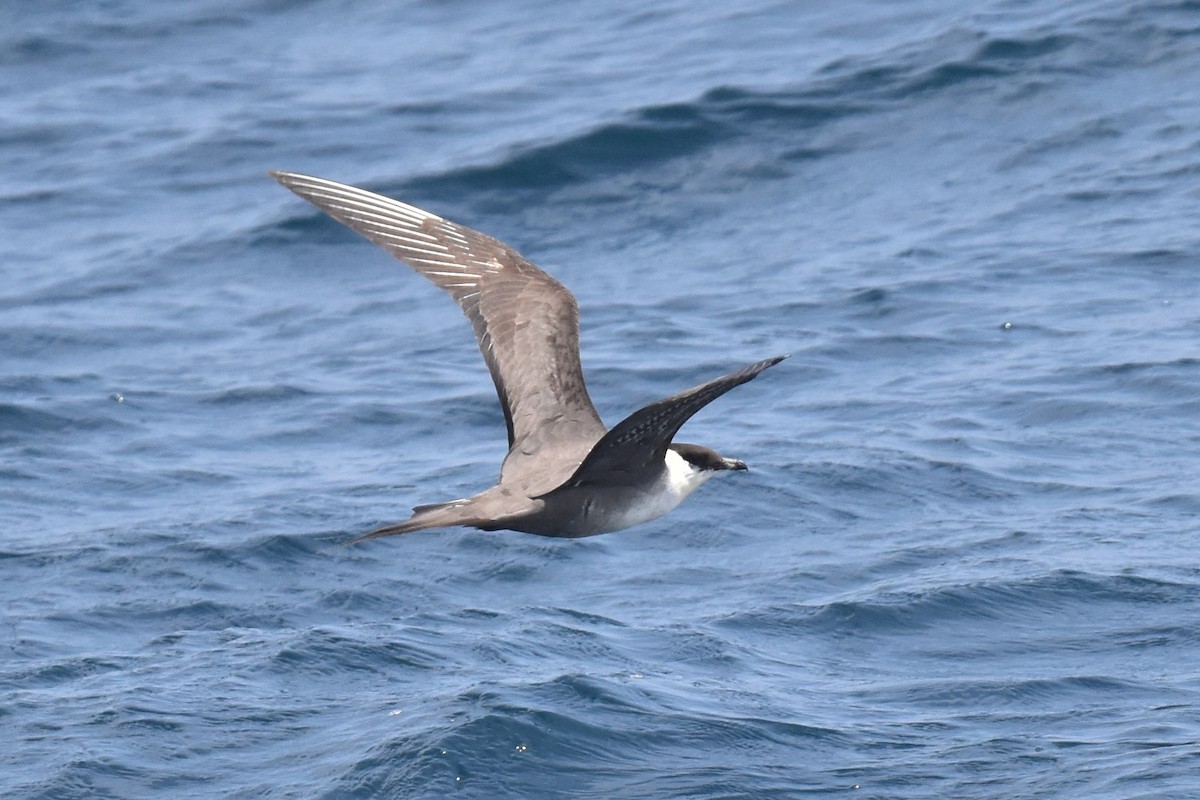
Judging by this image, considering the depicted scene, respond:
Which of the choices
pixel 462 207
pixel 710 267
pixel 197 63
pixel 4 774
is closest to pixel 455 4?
pixel 197 63

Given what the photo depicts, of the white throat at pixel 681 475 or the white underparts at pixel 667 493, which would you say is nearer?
the white underparts at pixel 667 493

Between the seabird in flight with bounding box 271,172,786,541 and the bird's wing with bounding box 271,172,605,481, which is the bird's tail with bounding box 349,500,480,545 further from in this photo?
the bird's wing with bounding box 271,172,605,481

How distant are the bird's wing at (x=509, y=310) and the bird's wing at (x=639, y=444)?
1.70 ft

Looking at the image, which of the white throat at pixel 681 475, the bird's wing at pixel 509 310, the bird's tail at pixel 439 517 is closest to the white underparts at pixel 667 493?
the white throat at pixel 681 475

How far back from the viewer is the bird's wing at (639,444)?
6.16m

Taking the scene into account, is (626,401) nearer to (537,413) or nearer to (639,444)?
(537,413)

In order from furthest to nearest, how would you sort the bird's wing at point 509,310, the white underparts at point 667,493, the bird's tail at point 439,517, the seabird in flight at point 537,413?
the bird's wing at point 509,310
the white underparts at point 667,493
the seabird in flight at point 537,413
the bird's tail at point 439,517

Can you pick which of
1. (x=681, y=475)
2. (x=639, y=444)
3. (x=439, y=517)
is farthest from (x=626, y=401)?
(x=439, y=517)

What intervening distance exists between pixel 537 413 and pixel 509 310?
61 cm

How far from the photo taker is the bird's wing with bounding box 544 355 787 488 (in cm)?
616

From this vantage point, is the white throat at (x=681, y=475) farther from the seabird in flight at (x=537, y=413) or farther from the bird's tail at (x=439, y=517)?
the bird's tail at (x=439, y=517)

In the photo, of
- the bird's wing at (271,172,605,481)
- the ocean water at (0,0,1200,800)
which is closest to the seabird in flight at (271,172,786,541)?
the bird's wing at (271,172,605,481)

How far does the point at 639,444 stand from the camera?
6.89 metres

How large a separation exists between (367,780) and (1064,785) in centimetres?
295
